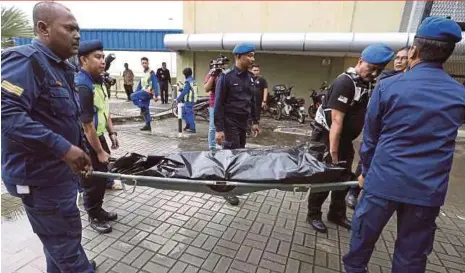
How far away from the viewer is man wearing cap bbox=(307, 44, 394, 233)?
2619 mm

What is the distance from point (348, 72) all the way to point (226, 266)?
213 cm

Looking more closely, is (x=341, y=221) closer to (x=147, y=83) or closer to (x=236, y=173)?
(x=236, y=173)

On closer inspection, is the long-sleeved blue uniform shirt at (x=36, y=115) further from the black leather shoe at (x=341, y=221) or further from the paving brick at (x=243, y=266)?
the black leather shoe at (x=341, y=221)

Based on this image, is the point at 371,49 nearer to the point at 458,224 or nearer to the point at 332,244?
the point at 332,244

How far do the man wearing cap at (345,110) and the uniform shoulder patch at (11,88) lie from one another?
2.40 m

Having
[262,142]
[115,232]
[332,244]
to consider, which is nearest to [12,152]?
[115,232]

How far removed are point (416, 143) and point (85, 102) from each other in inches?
107

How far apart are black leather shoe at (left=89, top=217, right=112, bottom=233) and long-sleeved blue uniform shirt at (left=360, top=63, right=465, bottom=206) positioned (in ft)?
8.34

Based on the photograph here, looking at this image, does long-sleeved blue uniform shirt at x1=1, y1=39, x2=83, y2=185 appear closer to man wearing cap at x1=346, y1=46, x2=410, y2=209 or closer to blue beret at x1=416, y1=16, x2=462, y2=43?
blue beret at x1=416, y1=16, x2=462, y2=43

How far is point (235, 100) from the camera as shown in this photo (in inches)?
147

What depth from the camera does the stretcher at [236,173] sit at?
2180mm

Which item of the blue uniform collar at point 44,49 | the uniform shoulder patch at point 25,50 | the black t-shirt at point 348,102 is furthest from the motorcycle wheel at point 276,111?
the uniform shoulder patch at point 25,50

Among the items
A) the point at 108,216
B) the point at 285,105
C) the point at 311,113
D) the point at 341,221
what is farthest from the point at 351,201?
the point at 311,113

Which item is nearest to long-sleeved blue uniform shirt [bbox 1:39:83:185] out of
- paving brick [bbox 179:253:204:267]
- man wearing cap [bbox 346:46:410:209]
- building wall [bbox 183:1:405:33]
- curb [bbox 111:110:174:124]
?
paving brick [bbox 179:253:204:267]
